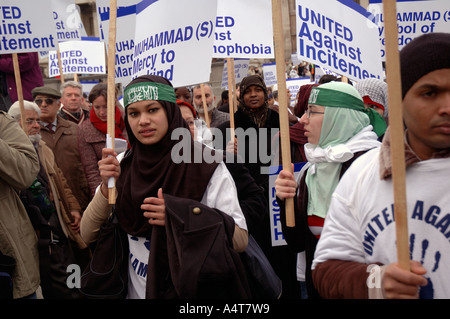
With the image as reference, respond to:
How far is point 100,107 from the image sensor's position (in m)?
5.14

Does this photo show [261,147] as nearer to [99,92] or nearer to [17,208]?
[99,92]

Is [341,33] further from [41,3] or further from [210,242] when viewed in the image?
[41,3]

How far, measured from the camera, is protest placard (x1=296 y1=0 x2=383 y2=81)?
11.9 feet

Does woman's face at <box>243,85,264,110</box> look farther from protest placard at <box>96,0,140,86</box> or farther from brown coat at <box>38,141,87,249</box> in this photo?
brown coat at <box>38,141,87,249</box>

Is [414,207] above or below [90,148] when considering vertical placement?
below

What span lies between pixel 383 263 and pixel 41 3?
4316 millimetres

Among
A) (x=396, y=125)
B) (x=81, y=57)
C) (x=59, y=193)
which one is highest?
(x=81, y=57)

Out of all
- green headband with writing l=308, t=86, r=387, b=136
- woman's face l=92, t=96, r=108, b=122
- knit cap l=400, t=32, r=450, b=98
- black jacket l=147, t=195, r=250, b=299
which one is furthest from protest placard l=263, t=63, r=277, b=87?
knit cap l=400, t=32, r=450, b=98

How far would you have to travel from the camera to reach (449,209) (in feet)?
4.99

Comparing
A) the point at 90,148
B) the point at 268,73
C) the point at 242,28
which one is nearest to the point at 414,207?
the point at 90,148

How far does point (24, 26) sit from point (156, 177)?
293 cm

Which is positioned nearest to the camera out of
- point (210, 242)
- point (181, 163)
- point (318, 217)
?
point (210, 242)

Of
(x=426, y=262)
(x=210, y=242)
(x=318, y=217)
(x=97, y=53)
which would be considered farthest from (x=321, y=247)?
(x=97, y=53)

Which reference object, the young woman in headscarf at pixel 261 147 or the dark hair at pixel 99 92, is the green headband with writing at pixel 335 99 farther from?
the dark hair at pixel 99 92
